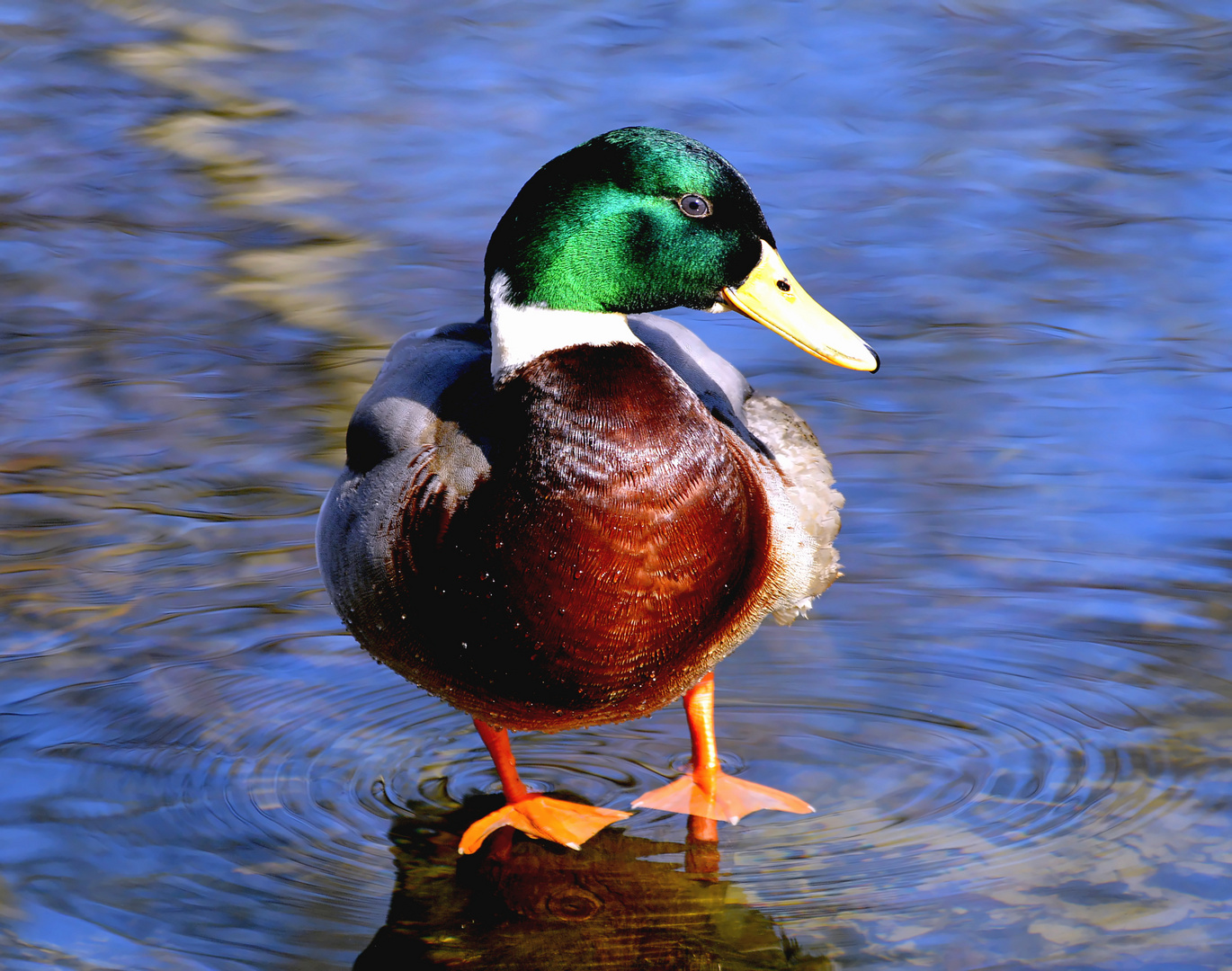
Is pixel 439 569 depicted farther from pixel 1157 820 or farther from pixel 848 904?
pixel 1157 820

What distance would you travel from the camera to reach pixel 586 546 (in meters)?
2.89

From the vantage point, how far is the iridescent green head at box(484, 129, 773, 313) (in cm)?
298

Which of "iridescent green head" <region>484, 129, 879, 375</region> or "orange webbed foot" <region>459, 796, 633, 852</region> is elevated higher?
"iridescent green head" <region>484, 129, 879, 375</region>

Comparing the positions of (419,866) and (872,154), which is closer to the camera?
(419,866)

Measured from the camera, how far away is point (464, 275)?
20.0 feet

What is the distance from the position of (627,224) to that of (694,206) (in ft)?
0.40

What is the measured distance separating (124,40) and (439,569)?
641 cm

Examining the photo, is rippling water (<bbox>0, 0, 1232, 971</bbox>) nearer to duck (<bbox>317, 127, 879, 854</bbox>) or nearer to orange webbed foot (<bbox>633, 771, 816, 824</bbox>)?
orange webbed foot (<bbox>633, 771, 816, 824</bbox>)

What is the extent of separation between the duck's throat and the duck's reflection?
945 mm

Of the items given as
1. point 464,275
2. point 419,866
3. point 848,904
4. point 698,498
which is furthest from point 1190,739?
point 464,275

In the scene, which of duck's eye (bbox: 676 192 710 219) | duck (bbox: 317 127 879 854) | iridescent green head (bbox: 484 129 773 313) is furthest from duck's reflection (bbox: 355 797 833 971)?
duck's eye (bbox: 676 192 710 219)

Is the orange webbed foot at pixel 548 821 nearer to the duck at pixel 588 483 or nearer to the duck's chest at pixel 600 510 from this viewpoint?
the duck at pixel 588 483

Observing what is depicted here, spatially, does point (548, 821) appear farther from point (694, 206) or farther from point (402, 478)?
point (694, 206)

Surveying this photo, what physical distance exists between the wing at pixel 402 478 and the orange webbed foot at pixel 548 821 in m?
0.49
